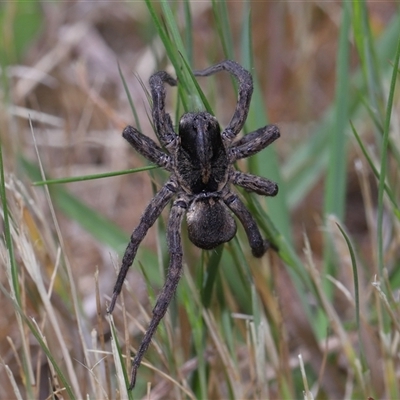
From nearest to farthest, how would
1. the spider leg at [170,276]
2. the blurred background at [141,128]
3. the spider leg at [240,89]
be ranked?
the spider leg at [170,276] → the spider leg at [240,89] → the blurred background at [141,128]

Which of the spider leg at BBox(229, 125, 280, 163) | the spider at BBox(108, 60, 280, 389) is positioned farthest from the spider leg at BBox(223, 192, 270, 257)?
the spider leg at BBox(229, 125, 280, 163)

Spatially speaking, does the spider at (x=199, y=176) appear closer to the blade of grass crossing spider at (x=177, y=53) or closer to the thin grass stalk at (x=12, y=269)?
the blade of grass crossing spider at (x=177, y=53)

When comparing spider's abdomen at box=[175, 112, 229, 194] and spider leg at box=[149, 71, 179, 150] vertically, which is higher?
spider leg at box=[149, 71, 179, 150]

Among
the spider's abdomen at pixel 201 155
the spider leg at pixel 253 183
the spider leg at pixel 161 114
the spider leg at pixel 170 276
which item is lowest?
the spider leg at pixel 170 276

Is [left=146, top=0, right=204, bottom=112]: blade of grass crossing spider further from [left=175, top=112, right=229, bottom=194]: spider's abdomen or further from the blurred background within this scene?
the blurred background

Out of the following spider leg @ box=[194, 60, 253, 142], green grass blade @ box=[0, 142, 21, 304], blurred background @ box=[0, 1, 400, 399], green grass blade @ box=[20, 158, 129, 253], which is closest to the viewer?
green grass blade @ box=[0, 142, 21, 304]

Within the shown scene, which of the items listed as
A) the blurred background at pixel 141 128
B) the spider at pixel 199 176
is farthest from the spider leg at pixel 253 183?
the blurred background at pixel 141 128

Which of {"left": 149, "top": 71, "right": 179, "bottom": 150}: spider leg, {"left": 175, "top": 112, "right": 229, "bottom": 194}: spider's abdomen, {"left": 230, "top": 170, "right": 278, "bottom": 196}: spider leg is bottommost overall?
{"left": 230, "top": 170, "right": 278, "bottom": 196}: spider leg

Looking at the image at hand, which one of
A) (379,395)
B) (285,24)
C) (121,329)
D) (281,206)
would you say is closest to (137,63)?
(285,24)
